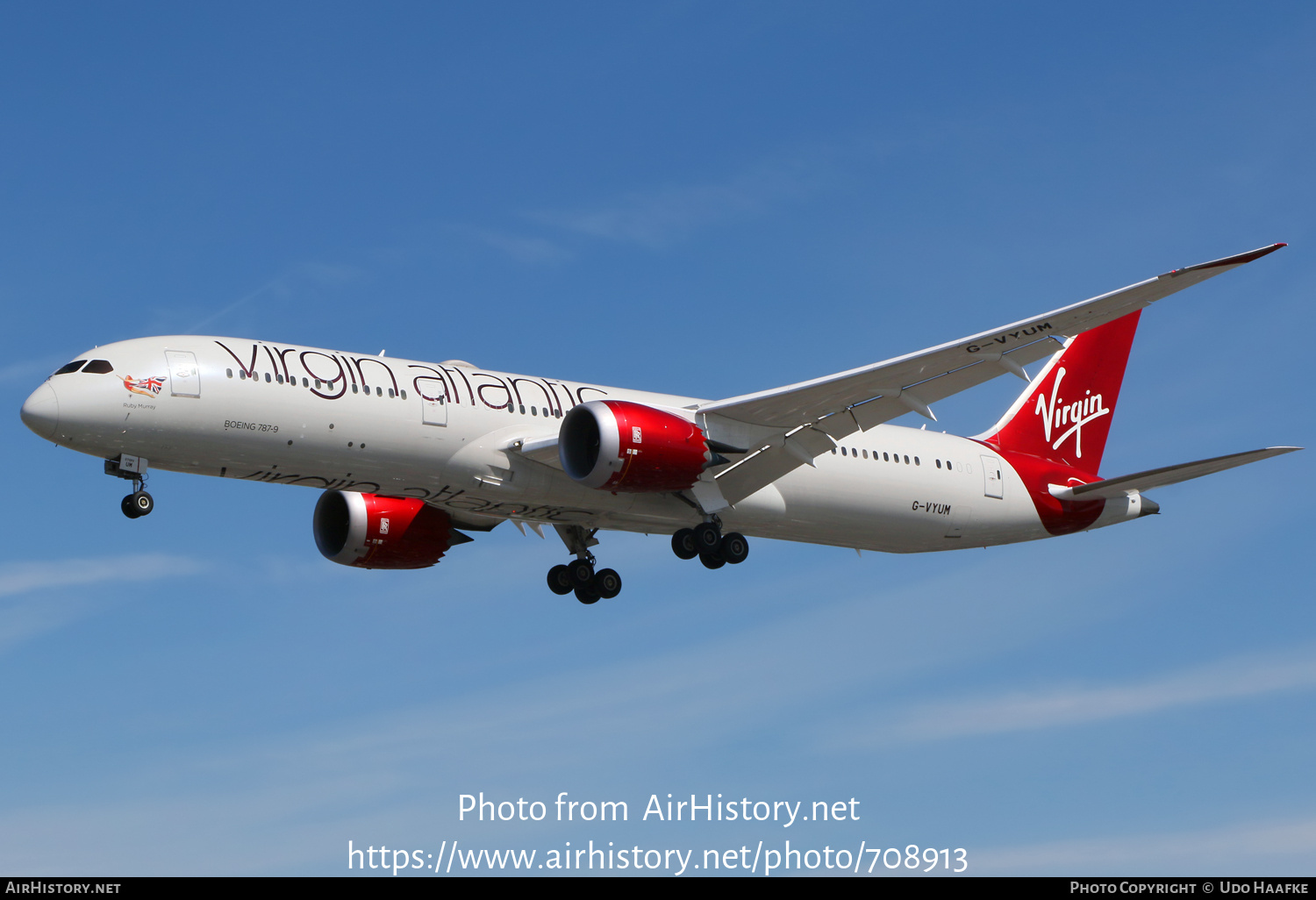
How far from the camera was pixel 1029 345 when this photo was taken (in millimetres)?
28969

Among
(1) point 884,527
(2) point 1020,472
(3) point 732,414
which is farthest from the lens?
(2) point 1020,472

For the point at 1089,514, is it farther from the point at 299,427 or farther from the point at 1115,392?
the point at 299,427

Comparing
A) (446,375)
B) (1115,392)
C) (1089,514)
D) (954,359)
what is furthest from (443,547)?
(1115,392)

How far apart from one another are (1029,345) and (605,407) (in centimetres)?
840

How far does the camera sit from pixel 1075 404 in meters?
40.7

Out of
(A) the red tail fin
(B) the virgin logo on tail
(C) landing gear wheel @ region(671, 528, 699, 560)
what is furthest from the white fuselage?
(B) the virgin logo on tail

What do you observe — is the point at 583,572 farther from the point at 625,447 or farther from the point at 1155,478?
the point at 1155,478

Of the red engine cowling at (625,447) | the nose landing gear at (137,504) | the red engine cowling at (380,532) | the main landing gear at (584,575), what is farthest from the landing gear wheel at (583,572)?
the nose landing gear at (137,504)

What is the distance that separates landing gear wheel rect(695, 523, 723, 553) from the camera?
32500mm

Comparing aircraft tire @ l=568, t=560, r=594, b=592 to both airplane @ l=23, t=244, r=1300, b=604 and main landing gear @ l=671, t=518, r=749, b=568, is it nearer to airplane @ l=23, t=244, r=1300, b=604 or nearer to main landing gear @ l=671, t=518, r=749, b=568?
airplane @ l=23, t=244, r=1300, b=604

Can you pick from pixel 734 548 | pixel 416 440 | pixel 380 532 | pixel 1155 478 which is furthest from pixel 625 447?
pixel 1155 478

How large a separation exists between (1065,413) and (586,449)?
16.4m

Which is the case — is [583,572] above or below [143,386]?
above

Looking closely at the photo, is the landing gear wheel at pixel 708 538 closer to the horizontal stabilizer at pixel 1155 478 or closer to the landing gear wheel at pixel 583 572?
the landing gear wheel at pixel 583 572
